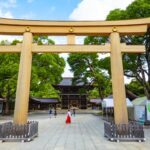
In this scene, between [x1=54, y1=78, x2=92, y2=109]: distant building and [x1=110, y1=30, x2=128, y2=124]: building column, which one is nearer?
[x1=110, y1=30, x2=128, y2=124]: building column

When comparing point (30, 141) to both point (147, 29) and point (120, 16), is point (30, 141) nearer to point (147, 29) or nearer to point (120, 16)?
point (147, 29)

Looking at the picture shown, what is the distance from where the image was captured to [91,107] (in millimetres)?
62906

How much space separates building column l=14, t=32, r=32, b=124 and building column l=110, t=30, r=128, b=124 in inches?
192

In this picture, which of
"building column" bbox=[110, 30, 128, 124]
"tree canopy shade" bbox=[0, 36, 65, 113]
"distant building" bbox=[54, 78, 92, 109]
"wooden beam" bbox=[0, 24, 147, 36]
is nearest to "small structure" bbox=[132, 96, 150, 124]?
"building column" bbox=[110, 30, 128, 124]

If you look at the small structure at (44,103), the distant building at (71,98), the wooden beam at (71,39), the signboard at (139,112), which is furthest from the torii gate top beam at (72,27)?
the distant building at (71,98)

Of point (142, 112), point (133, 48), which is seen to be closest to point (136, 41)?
point (142, 112)

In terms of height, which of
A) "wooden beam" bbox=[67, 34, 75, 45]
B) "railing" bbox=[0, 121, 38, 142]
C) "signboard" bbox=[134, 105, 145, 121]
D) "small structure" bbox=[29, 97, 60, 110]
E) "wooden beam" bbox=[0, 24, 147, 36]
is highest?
"wooden beam" bbox=[0, 24, 147, 36]

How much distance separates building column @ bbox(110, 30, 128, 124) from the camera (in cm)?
1136

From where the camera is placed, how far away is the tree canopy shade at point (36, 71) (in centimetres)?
2970

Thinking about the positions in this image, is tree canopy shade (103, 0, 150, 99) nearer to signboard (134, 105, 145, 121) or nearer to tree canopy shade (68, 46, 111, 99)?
signboard (134, 105, 145, 121)

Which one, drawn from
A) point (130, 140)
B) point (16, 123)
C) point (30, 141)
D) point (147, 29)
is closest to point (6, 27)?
point (16, 123)

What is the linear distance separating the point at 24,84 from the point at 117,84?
5.21m

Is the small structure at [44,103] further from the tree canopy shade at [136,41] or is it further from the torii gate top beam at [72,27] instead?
the torii gate top beam at [72,27]

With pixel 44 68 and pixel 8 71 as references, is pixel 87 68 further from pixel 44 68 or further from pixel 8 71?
pixel 8 71
